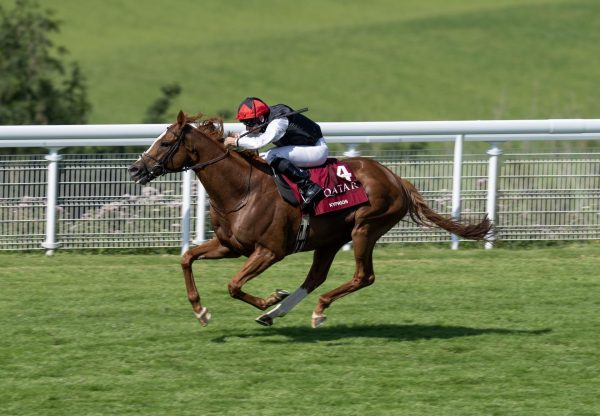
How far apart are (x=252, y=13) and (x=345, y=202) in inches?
1360

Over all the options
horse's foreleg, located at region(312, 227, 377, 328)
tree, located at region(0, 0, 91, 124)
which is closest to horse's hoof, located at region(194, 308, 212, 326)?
horse's foreleg, located at region(312, 227, 377, 328)

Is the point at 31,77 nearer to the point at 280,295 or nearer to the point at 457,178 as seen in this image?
the point at 457,178

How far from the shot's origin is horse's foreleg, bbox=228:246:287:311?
7426mm

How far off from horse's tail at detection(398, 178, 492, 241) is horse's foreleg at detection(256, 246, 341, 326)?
664 mm

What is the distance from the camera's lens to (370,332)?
7703 millimetres

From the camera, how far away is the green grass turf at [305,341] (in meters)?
6.09

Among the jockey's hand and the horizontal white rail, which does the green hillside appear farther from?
the jockey's hand

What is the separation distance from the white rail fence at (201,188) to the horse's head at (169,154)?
2343 millimetres

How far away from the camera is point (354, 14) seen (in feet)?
137

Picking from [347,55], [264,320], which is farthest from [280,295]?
[347,55]

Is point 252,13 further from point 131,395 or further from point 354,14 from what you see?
point 131,395

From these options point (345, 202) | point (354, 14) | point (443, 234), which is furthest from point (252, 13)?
point (345, 202)

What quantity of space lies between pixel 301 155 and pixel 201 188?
2.57 m

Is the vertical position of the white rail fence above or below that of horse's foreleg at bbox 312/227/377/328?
above
